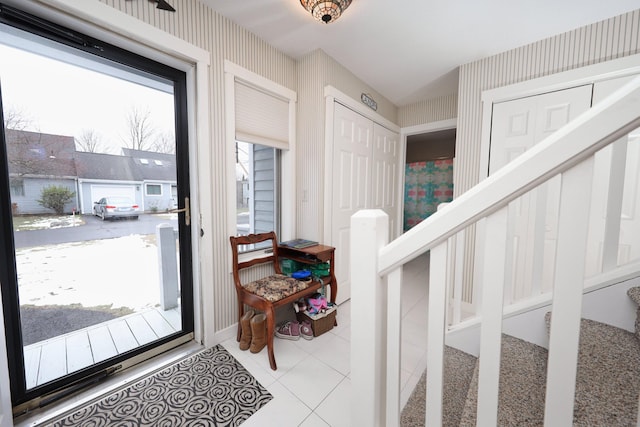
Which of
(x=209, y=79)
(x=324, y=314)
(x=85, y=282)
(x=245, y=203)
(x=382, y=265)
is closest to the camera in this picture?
(x=382, y=265)

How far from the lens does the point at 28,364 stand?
→ 4.24ft

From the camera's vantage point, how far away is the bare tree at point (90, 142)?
139cm

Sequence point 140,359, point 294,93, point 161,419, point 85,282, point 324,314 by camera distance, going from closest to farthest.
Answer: point 161,419, point 85,282, point 140,359, point 324,314, point 294,93

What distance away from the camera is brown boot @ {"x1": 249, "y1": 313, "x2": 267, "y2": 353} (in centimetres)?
170

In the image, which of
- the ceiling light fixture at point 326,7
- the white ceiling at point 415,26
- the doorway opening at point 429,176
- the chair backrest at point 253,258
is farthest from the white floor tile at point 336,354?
the doorway opening at point 429,176

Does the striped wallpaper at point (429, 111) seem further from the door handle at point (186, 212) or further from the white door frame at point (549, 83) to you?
the door handle at point (186, 212)

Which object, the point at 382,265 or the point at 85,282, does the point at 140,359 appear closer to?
the point at 85,282

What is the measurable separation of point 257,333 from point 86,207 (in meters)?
1.41

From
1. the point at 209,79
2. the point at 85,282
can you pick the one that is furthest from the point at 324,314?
the point at 209,79

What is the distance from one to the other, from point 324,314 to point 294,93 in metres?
2.17

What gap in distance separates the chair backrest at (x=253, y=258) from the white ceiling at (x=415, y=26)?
5.78 feet

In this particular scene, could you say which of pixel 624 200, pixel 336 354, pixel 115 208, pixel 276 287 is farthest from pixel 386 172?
pixel 115 208

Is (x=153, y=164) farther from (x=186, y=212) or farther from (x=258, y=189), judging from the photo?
(x=258, y=189)

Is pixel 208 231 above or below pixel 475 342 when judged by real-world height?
above
